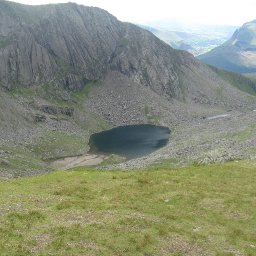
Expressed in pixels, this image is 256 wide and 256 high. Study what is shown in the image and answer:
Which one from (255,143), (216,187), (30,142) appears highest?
(216,187)

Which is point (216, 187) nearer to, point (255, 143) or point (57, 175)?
point (57, 175)

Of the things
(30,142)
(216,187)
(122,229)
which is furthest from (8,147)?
(122,229)

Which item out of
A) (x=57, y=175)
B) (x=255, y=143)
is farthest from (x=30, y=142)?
(x=57, y=175)

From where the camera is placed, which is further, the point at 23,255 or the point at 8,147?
the point at 8,147

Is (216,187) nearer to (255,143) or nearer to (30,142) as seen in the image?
(255,143)

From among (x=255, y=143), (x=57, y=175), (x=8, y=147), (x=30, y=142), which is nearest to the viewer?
(x=57, y=175)

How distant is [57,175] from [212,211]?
24.1m

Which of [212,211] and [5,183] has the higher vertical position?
[212,211]

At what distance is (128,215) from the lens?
39500mm

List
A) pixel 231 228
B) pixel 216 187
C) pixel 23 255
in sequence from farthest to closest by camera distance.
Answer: pixel 216 187 < pixel 231 228 < pixel 23 255

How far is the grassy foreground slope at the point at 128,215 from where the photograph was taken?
3297 centimetres

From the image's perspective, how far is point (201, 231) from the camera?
123 ft

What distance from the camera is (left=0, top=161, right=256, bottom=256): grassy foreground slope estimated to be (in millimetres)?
32969

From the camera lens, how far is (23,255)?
30.0 m
